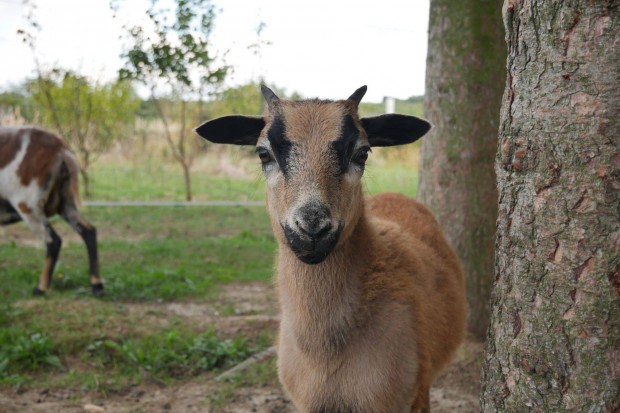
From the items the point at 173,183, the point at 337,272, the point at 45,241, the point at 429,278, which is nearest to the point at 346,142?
the point at 337,272

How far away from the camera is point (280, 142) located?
3.34 meters

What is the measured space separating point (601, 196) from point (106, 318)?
505cm

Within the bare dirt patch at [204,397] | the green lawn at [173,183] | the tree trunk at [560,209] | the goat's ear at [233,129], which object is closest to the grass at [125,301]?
the bare dirt patch at [204,397]

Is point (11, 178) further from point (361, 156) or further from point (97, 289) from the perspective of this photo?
point (361, 156)

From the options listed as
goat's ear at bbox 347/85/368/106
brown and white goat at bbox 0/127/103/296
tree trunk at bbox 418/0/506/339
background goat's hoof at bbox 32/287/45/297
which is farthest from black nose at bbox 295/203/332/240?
brown and white goat at bbox 0/127/103/296

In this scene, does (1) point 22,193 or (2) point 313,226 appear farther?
(1) point 22,193

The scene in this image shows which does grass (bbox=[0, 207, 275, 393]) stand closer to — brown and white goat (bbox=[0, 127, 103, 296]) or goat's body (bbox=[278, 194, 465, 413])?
brown and white goat (bbox=[0, 127, 103, 296])

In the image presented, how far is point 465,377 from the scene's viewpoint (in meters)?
5.39

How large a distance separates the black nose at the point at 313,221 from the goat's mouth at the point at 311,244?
0.07 feet

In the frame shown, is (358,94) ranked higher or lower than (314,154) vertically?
higher

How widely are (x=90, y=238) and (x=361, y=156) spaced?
5338mm

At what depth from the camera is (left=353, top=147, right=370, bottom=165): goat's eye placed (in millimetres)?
3436

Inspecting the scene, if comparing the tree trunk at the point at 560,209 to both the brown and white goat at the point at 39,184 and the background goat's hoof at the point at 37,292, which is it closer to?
the background goat's hoof at the point at 37,292

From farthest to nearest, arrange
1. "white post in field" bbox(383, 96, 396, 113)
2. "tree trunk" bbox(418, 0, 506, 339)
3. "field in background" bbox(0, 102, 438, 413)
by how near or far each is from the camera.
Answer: "white post in field" bbox(383, 96, 396, 113), "tree trunk" bbox(418, 0, 506, 339), "field in background" bbox(0, 102, 438, 413)
